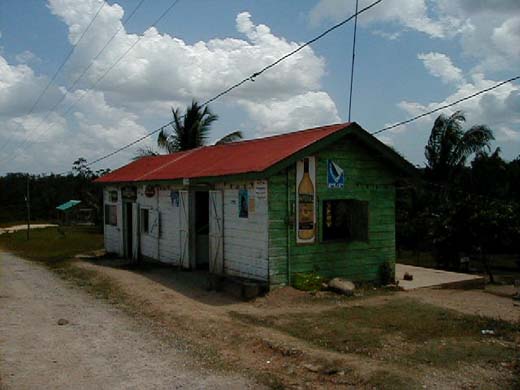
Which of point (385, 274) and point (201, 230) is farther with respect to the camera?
point (201, 230)

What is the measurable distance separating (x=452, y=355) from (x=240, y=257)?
648cm

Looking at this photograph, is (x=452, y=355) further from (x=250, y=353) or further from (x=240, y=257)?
(x=240, y=257)

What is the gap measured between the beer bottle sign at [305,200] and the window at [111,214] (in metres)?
11.4

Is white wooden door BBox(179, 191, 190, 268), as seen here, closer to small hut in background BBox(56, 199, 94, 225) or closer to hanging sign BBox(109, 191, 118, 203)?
hanging sign BBox(109, 191, 118, 203)

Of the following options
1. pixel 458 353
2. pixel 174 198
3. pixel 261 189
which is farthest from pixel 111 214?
pixel 458 353

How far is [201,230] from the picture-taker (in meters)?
15.9

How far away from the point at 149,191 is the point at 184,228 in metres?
2.88

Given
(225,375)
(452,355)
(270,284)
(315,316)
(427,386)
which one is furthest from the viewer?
(270,284)

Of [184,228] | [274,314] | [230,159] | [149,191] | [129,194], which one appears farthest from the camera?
[129,194]

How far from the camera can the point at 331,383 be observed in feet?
20.9

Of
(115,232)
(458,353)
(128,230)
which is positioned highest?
(128,230)

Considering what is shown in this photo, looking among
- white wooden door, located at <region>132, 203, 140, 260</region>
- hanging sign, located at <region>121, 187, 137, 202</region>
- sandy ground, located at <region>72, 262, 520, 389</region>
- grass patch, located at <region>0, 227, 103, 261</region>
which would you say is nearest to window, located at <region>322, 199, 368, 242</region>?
sandy ground, located at <region>72, 262, 520, 389</region>

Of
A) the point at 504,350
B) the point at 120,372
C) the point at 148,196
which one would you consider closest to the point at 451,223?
the point at 148,196

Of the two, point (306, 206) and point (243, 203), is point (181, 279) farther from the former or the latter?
point (306, 206)
